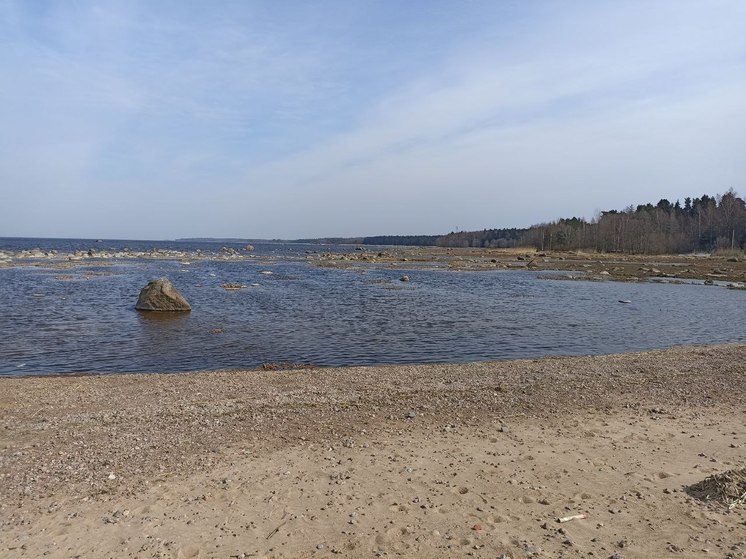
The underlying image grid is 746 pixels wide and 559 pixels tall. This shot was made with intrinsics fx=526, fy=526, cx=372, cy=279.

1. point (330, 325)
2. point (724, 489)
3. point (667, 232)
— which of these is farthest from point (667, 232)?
point (724, 489)

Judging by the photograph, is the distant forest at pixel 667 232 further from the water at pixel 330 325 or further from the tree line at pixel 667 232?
the water at pixel 330 325

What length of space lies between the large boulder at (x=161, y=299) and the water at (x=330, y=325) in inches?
31.1

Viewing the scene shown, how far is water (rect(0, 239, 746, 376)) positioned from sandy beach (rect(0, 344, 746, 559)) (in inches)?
191

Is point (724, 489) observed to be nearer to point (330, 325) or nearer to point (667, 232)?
point (330, 325)

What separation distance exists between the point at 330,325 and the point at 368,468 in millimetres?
17246

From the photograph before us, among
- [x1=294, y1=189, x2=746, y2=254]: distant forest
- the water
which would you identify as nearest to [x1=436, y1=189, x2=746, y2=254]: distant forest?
[x1=294, y1=189, x2=746, y2=254]: distant forest

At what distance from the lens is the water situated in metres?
18.8

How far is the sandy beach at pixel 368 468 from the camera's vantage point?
243 inches

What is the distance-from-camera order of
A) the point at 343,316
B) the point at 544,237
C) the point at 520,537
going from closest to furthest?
1. the point at 520,537
2. the point at 343,316
3. the point at 544,237

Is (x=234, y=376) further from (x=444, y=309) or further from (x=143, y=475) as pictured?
(x=444, y=309)

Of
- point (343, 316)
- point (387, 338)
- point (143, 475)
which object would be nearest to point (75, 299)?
point (343, 316)

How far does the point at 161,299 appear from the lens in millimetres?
28141

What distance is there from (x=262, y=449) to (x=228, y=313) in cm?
2023

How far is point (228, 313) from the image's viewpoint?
2831 cm
